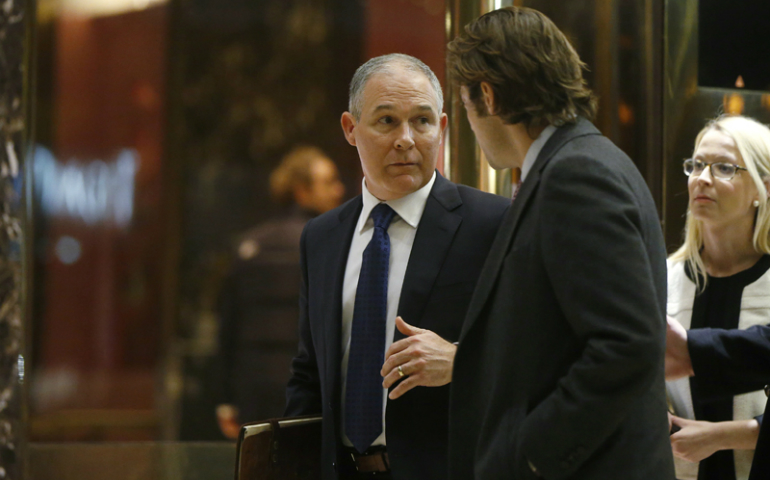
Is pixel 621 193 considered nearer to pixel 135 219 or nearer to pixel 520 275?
pixel 520 275

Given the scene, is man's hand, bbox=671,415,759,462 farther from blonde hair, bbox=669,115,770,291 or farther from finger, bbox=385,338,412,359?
finger, bbox=385,338,412,359

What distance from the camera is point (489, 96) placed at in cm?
139

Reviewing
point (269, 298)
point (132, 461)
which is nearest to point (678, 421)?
point (269, 298)

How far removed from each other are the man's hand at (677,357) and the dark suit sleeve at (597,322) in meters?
0.75

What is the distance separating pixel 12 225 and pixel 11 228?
2 centimetres

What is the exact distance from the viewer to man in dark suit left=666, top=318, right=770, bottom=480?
6.02 ft

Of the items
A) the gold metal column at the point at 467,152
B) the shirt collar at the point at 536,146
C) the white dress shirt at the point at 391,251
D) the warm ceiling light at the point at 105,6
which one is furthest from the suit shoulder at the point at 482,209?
the warm ceiling light at the point at 105,6

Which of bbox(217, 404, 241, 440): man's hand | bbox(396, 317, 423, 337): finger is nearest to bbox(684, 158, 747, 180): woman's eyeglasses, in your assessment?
bbox(396, 317, 423, 337): finger

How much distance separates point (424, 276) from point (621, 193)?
0.65 m

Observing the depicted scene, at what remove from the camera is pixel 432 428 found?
1.67 meters

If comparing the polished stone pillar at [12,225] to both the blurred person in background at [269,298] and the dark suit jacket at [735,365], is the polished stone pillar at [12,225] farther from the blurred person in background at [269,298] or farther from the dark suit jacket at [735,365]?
the dark suit jacket at [735,365]

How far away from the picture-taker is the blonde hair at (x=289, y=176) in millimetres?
3992

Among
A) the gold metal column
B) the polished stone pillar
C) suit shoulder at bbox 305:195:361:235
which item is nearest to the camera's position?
suit shoulder at bbox 305:195:361:235

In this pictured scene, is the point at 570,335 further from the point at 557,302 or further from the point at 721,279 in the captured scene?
the point at 721,279
